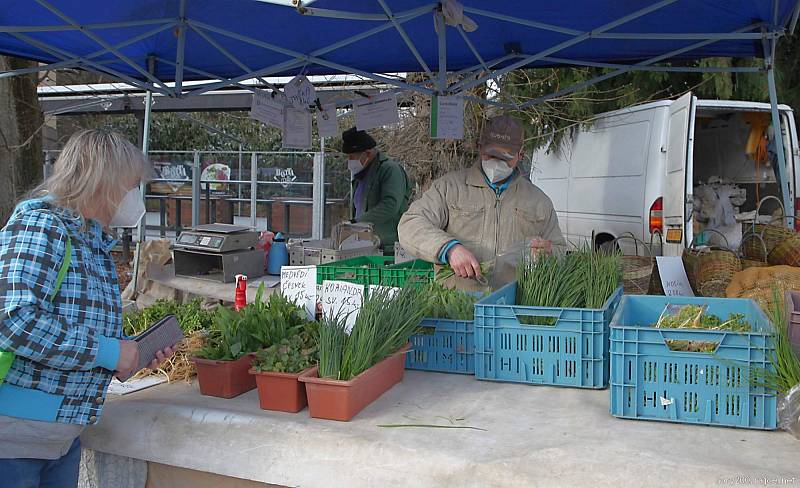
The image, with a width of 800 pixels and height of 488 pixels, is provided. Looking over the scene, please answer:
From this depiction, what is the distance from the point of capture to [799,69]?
7.81 m

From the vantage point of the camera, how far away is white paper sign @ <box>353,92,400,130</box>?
16.3ft

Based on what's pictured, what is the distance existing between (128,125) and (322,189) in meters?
11.1

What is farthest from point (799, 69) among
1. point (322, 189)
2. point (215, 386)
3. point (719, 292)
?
point (215, 386)

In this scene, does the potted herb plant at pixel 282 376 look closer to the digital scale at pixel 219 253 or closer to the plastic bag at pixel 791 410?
the plastic bag at pixel 791 410

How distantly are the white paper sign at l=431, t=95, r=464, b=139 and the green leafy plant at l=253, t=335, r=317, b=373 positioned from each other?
283 cm

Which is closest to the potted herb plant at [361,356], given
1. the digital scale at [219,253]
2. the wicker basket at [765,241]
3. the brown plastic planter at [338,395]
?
the brown plastic planter at [338,395]

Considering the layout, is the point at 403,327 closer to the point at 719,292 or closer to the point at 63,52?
the point at 719,292

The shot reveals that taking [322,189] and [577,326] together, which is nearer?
[577,326]

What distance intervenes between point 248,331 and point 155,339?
0.33m

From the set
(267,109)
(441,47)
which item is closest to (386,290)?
(441,47)

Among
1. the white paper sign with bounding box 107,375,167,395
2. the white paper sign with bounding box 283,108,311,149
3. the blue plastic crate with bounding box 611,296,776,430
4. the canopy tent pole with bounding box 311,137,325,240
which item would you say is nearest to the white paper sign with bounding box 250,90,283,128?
the white paper sign with bounding box 283,108,311,149

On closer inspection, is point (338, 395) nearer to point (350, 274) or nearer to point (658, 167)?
point (350, 274)

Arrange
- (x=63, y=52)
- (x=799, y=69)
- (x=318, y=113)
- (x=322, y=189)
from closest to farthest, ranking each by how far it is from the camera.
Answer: (x=63, y=52), (x=318, y=113), (x=799, y=69), (x=322, y=189)

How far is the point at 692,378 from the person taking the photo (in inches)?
73.7
